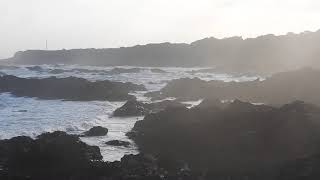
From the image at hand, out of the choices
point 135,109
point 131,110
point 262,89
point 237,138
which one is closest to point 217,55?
point 262,89

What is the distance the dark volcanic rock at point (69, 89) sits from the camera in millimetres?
52312

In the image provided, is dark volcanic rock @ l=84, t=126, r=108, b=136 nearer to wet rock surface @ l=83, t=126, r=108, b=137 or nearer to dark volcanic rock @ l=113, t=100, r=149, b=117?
wet rock surface @ l=83, t=126, r=108, b=137

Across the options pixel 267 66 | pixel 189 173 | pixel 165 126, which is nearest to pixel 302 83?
pixel 165 126

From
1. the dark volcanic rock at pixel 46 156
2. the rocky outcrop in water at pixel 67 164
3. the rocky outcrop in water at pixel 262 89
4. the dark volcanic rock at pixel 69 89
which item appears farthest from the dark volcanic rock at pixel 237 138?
the dark volcanic rock at pixel 69 89

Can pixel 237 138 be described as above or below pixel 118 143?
above

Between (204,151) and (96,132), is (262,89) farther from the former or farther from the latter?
(204,151)

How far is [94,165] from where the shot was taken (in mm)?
22500

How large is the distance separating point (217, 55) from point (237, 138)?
71.7 m

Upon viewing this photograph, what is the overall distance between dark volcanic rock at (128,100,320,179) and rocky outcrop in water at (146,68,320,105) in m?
10.3

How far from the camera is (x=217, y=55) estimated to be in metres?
95.8

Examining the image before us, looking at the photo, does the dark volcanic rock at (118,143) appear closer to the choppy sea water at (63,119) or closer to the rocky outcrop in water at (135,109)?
the choppy sea water at (63,119)

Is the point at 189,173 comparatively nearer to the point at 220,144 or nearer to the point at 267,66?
the point at 220,144

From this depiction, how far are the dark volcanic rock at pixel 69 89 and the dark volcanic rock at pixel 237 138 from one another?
890 inches

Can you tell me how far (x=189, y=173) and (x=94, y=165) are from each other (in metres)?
4.01
